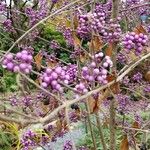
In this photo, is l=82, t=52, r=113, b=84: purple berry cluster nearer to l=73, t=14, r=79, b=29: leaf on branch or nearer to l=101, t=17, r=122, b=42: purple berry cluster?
l=101, t=17, r=122, b=42: purple berry cluster

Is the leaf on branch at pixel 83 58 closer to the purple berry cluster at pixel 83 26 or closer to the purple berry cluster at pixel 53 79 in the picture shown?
the purple berry cluster at pixel 83 26

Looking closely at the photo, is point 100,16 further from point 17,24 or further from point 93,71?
point 17,24

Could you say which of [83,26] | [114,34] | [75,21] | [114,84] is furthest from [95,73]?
[75,21]

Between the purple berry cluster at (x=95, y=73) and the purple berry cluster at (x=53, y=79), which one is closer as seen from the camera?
the purple berry cluster at (x=53, y=79)

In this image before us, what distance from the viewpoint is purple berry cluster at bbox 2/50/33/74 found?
53.8 inches

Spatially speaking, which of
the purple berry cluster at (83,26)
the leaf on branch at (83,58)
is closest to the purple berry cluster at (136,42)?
the purple berry cluster at (83,26)

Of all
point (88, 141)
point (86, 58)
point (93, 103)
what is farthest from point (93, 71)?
point (88, 141)

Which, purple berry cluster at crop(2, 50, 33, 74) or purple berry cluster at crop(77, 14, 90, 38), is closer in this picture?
purple berry cluster at crop(2, 50, 33, 74)

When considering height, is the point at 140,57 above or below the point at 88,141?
above

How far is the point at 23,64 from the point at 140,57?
2.18 ft

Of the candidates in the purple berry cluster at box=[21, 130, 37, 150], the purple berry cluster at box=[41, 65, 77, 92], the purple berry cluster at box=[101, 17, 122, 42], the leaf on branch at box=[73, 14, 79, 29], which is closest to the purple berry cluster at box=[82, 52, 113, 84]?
the purple berry cluster at box=[41, 65, 77, 92]

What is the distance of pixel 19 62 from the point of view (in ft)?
4.64

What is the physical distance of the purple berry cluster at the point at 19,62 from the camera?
4.49 ft

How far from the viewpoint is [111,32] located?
211cm
